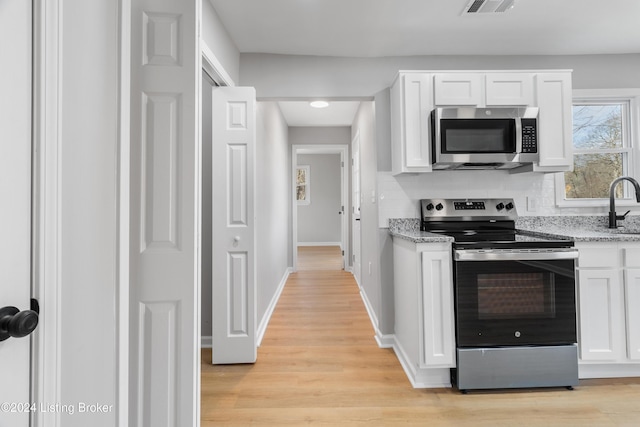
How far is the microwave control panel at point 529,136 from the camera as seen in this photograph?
7.52 feet

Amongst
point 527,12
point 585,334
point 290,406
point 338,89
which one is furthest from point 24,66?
point 585,334

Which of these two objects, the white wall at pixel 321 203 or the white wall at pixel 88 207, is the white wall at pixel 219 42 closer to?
the white wall at pixel 88 207

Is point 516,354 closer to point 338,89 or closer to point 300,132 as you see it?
point 338,89

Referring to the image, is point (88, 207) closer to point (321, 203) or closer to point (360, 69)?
point (360, 69)

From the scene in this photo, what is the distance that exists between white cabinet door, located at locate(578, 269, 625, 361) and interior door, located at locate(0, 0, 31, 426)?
8.59ft

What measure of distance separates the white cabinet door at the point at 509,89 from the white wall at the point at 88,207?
2.33m

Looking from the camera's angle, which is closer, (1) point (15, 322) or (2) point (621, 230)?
(1) point (15, 322)

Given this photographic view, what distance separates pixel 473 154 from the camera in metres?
2.29

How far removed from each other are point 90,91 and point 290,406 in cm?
178

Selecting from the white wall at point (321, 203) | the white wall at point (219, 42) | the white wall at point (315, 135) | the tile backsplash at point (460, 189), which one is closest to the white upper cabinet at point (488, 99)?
the tile backsplash at point (460, 189)

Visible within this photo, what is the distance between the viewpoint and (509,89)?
7.67ft

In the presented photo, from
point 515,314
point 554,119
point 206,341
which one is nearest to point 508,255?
point 515,314

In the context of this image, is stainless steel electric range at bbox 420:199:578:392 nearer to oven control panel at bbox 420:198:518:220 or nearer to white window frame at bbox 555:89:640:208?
oven control panel at bbox 420:198:518:220

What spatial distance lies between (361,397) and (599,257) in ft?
5.59
